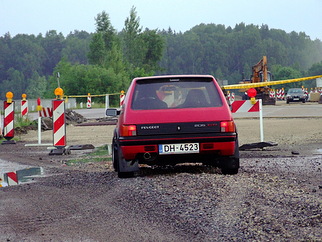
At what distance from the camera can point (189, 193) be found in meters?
7.02

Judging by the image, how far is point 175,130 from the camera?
8.34 m

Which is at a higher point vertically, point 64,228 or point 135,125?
point 135,125

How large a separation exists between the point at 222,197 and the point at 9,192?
2925 millimetres

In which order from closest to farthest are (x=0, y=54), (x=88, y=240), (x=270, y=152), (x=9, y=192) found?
(x=88, y=240) → (x=9, y=192) → (x=270, y=152) → (x=0, y=54)

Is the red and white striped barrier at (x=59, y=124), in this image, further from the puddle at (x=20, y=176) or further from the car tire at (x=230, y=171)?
the car tire at (x=230, y=171)

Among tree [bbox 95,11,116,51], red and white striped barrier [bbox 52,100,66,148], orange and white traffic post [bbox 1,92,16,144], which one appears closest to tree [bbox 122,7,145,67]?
tree [bbox 95,11,116,51]

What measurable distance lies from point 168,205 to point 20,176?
425cm

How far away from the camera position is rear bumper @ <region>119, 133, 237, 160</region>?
8.27m

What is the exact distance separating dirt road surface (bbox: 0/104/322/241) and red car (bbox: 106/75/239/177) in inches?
11.7

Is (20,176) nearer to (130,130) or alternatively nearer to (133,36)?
(130,130)

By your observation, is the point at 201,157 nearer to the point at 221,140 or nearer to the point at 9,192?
the point at 221,140

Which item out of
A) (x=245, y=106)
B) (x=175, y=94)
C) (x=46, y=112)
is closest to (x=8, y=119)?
(x=46, y=112)

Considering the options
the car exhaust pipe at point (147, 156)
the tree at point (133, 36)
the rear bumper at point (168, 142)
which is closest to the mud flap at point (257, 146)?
the rear bumper at point (168, 142)

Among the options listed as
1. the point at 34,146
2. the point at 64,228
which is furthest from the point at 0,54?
the point at 64,228
